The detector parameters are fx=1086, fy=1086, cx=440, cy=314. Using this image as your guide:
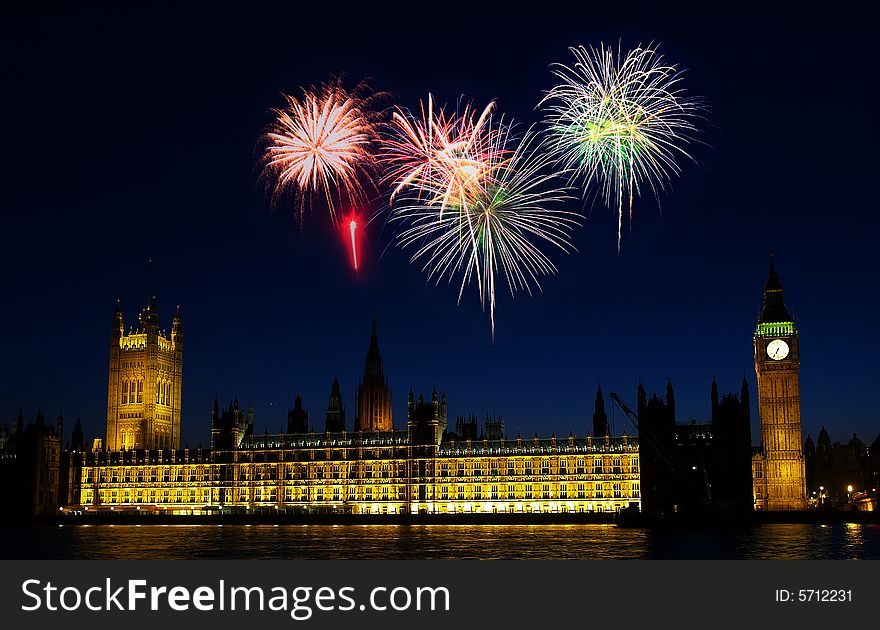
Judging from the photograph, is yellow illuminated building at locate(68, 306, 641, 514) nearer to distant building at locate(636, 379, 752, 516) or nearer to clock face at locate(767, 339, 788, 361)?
distant building at locate(636, 379, 752, 516)

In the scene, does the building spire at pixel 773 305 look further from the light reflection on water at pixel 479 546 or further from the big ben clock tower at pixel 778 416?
the light reflection on water at pixel 479 546

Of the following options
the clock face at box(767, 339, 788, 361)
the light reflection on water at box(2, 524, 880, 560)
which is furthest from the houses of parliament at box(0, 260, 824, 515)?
the light reflection on water at box(2, 524, 880, 560)

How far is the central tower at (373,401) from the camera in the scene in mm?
172500

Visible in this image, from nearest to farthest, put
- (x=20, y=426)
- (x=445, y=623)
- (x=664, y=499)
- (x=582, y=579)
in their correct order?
(x=445, y=623) → (x=582, y=579) → (x=664, y=499) → (x=20, y=426)

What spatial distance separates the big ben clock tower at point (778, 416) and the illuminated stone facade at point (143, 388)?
9233 centimetres

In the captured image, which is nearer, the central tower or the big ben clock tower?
the big ben clock tower

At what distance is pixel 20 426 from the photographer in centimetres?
18000

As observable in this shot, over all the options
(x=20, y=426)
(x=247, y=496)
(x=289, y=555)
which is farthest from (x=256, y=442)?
(x=289, y=555)

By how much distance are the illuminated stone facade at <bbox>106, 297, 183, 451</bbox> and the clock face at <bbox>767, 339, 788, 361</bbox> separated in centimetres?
9414

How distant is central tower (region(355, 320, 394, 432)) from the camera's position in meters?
172

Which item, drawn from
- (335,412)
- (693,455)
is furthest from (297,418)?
(693,455)

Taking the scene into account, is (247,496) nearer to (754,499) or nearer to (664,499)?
(664,499)

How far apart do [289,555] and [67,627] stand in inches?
1756

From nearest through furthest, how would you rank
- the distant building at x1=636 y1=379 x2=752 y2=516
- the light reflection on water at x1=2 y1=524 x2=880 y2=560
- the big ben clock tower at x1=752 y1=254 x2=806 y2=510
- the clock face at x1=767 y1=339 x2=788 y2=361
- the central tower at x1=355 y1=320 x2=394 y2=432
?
1. the light reflection on water at x1=2 y1=524 x2=880 y2=560
2. the distant building at x1=636 y1=379 x2=752 y2=516
3. the big ben clock tower at x1=752 y1=254 x2=806 y2=510
4. the clock face at x1=767 y1=339 x2=788 y2=361
5. the central tower at x1=355 y1=320 x2=394 y2=432
